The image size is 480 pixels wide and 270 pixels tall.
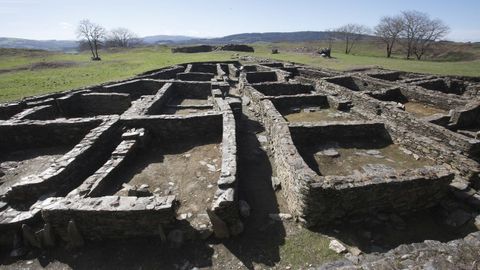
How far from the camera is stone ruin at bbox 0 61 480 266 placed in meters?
6.20

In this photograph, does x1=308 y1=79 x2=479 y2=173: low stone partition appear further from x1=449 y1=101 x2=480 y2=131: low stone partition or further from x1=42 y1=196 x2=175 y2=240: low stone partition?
x1=42 y1=196 x2=175 y2=240: low stone partition

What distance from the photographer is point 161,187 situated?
818 cm

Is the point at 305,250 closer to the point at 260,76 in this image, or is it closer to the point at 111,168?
the point at 111,168

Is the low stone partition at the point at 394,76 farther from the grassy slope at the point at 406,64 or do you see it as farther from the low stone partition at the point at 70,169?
the low stone partition at the point at 70,169

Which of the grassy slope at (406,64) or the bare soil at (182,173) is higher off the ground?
the grassy slope at (406,64)

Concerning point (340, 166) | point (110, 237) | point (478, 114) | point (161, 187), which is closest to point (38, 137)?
point (161, 187)

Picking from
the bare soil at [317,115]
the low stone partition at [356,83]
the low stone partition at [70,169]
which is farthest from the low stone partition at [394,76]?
the low stone partition at [70,169]

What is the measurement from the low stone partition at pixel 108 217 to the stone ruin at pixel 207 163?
26 mm

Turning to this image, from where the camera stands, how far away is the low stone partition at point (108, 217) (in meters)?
5.99

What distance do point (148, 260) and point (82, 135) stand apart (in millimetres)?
7467

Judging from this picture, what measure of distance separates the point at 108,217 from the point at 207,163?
3.97 meters

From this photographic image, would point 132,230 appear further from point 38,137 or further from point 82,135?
point 38,137

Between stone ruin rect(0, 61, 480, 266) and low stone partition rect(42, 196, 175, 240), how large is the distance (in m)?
0.03

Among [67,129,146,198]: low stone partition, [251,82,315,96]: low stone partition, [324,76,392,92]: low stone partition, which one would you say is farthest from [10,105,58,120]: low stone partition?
[324,76,392,92]: low stone partition
